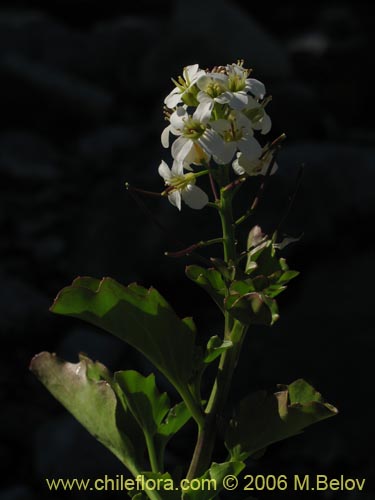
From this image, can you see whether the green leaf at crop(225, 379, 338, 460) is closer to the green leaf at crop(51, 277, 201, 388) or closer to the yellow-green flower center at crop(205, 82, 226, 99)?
the green leaf at crop(51, 277, 201, 388)

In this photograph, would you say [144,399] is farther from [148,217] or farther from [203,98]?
[148,217]

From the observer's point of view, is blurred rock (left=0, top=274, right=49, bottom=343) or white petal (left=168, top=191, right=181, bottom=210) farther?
blurred rock (left=0, top=274, right=49, bottom=343)

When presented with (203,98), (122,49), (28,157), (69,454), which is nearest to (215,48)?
(122,49)

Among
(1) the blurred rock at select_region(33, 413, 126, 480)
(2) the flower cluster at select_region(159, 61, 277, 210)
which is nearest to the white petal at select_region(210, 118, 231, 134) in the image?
(2) the flower cluster at select_region(159, 61, 277, 210)

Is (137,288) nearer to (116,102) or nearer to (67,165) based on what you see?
(67,165)

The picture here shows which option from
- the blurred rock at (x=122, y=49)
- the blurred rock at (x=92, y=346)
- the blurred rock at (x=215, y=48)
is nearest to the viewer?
the blurred rock at (x=92, y=346)

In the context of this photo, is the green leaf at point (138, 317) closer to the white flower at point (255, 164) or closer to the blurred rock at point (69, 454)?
the white flower at point (255, 164)

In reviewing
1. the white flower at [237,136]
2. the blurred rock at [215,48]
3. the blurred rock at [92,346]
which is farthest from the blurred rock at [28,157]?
the white flower at [237,136]
